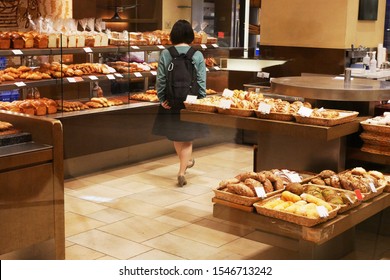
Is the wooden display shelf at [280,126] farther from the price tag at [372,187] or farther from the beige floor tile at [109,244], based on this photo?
the beige floor tile at [109,244]

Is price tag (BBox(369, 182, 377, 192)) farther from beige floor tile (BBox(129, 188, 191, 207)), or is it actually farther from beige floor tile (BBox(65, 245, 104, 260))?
beige floor tile (BBox(129, 188, 191, 207))

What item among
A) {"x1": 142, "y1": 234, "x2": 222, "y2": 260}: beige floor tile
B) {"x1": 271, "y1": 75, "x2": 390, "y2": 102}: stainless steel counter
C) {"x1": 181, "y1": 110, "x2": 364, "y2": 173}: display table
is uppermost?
{"x1": 271, "y1": 75, "x2": 390, "y2": 102}: stainless steel counter

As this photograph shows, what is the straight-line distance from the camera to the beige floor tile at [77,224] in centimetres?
451

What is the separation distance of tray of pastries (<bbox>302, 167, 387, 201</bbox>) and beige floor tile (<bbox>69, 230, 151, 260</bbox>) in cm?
121

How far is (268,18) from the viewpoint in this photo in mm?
7727

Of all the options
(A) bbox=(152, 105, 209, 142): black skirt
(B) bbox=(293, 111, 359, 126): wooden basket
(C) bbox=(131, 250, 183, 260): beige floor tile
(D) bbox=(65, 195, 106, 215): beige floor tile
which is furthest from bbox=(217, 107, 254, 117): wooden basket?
(A) bbox=(152, 105, 209, 142): black skirt

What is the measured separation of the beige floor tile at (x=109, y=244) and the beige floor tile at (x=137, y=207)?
21.3 inches

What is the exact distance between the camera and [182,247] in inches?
167

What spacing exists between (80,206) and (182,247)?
122cm

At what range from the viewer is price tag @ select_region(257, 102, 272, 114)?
3.96 m

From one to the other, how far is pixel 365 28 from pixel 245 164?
2343 mm

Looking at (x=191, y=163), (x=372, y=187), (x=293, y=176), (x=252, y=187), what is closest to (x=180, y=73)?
(x=191, y=163)

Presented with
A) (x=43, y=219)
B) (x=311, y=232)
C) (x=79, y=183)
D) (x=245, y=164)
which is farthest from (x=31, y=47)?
(x=311, y=232)
